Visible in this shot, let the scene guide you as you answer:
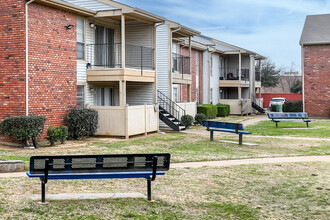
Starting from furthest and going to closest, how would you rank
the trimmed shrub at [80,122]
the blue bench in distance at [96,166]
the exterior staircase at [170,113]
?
1. the exterior staircase at [170,113]
2. the trimmed shrub at [80,122]
3. the blue bench in distance at [96,166]

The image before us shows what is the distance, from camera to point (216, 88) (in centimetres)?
3844

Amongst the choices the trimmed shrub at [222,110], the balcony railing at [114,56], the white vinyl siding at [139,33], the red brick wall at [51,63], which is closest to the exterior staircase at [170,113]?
the balcony railing at [114,56]

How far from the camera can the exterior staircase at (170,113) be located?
22469 millimetres

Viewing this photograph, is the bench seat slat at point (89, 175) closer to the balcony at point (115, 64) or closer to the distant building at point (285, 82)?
the balcony at point (115, 64)

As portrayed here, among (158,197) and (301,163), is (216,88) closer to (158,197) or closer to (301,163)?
(301,163)

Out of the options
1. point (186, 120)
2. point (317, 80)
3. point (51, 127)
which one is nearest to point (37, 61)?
point (51, 127)

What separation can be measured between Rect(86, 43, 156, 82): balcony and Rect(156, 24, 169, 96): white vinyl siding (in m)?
1.91

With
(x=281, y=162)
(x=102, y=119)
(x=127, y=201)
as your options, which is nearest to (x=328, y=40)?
(x=102, y=119)

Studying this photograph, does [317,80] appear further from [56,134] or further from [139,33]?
[56,134]

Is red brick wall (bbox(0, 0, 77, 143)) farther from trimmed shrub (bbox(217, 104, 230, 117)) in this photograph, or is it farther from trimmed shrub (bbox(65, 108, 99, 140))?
trimmed shrub (bbox(217, 104, 230, 117))

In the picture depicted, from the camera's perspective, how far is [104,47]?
69.4ft

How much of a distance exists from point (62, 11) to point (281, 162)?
1072 centimetres

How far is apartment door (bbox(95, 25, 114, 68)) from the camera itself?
2062 centimetres

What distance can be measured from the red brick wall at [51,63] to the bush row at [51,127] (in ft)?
1.88
